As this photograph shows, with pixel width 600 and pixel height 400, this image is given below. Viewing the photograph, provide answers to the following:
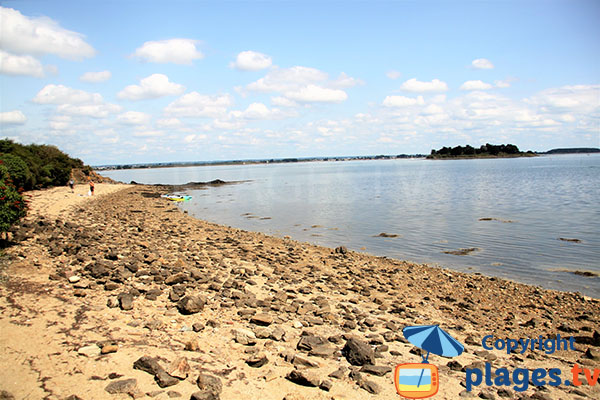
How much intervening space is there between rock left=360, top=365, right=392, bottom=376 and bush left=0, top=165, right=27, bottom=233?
1244cm

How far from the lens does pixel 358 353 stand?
7449 millimetres

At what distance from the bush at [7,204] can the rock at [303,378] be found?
37.7ft

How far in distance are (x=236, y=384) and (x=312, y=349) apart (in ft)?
6.43

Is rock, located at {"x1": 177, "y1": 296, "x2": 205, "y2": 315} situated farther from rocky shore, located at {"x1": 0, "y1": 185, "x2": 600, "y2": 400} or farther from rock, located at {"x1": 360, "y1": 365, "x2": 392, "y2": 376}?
rock, located at {"x1": 360, "y1": 365, "x2": 392, "y2": 376}

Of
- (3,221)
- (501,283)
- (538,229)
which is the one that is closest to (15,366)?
(3,221)

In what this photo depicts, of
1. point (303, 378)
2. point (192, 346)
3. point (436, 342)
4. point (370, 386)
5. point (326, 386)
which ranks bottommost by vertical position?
point (370, 386)

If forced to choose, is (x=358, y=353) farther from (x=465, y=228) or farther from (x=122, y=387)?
(x=465, y=228)

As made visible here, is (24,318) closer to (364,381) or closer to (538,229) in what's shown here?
(364,381)

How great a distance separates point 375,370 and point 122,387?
4376 mm

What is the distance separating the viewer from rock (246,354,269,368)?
6.86 metres

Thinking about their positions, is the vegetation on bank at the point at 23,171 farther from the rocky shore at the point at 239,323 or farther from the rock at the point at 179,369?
the rock at the point at 179,369

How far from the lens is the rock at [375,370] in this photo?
7055 mm

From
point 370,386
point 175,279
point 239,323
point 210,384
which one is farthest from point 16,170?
point 370,386

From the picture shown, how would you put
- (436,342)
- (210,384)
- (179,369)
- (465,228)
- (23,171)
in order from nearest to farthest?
(210,384)
(179,369)
(436,342)
(465,228)
(23,171)
